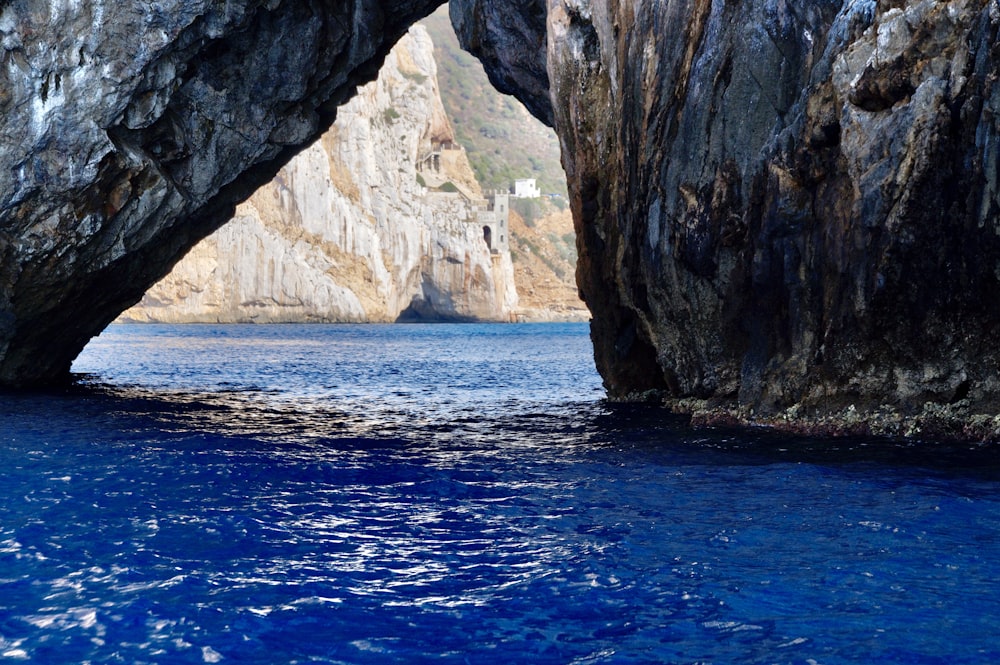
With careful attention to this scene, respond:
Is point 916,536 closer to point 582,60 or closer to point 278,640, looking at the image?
point 278,640

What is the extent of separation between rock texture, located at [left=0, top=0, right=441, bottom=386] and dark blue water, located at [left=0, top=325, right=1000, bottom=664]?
5.28 metres

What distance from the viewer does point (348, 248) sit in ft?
342

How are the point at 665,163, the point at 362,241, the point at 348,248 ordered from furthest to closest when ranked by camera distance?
the point at 362,241, the point at 348,248, the point at 665,163

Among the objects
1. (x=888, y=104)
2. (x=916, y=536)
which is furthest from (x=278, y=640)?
(x=888, y=104)

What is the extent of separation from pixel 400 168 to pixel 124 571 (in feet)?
356

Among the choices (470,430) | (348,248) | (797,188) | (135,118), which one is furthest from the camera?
(348,248)

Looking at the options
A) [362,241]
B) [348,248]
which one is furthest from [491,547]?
[362,241]

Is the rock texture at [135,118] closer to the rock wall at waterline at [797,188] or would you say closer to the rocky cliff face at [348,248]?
the rock wall at waterline at [797,188]

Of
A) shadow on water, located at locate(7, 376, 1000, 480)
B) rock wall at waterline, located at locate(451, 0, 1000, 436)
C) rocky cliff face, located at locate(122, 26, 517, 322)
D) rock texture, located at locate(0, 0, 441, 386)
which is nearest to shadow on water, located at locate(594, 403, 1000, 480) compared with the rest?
shadow on water, located at locate(7, 376, 1000, 480)

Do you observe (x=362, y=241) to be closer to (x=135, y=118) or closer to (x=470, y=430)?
(x=135, y=118)

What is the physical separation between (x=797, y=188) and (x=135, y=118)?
13.8m

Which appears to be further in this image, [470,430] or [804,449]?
[470,430]

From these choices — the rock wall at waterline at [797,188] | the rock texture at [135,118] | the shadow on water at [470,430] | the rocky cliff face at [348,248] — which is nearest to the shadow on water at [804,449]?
the shadow on water at [470,430]

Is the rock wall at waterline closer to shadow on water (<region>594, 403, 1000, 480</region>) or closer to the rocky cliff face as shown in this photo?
shadow on water (<region>594, 403, 1000, 480</region>)
